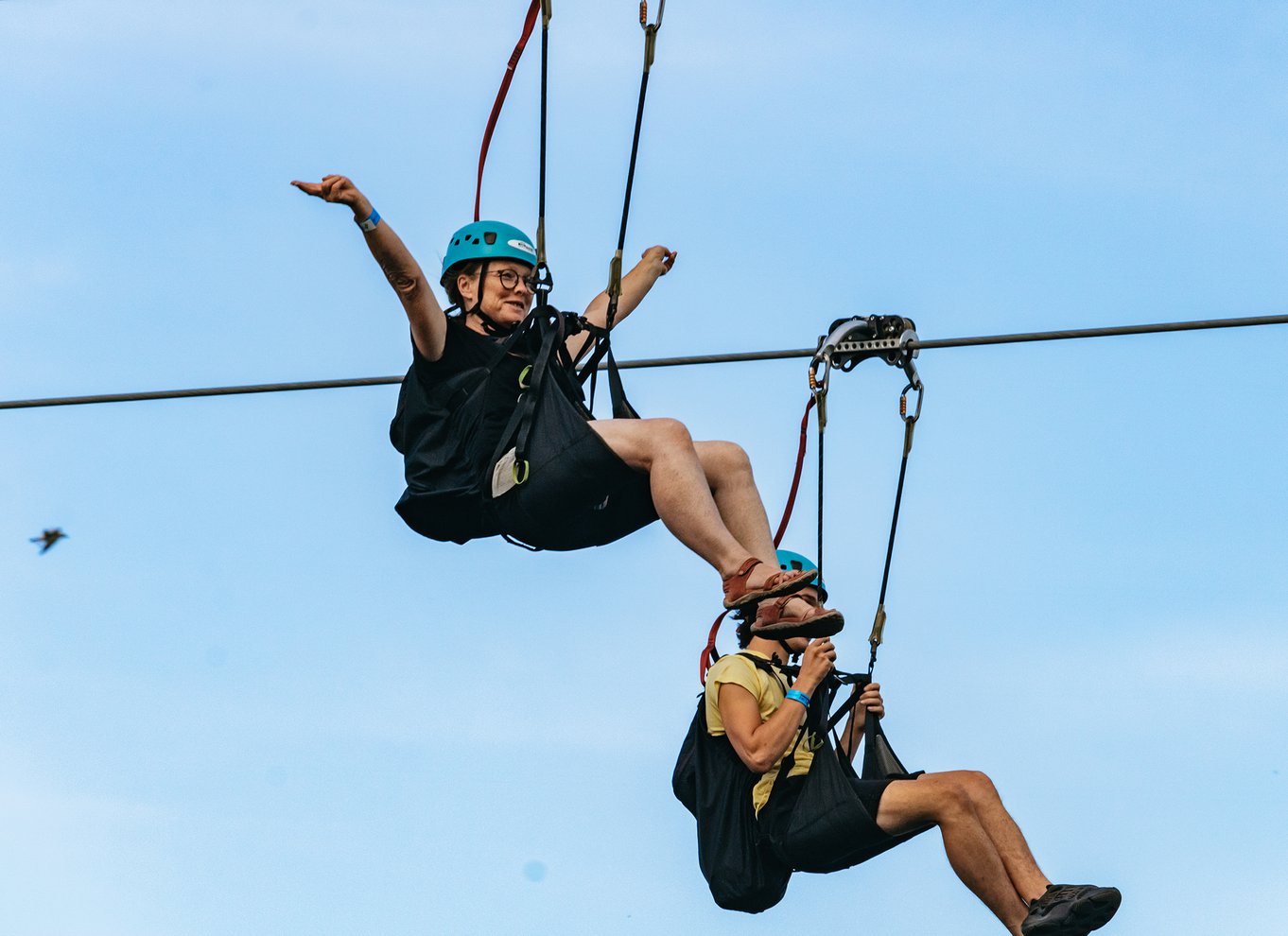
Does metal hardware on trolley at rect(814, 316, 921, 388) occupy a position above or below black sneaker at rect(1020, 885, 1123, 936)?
above

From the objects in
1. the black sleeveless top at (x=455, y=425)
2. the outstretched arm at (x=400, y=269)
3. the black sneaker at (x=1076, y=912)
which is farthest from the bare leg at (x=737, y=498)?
the black sneaker at (x=1076, y=912)

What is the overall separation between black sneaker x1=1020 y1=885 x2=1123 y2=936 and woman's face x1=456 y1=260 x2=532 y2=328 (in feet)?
8.38

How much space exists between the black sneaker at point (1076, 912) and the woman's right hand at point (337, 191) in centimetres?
298

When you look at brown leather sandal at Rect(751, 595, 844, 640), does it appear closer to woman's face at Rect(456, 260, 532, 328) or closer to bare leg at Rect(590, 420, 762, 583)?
bare leg at Rect(590, 420, 762, 583)

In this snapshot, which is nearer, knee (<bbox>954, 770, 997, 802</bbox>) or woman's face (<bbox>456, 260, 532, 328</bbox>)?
knee (<bbox>954, 770, 997, 802</bbox>)

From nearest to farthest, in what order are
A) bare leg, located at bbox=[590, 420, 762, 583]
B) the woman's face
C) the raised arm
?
bare leg, located at bbox=[590, 420, 762, 583] → the raised arm → the woman's face

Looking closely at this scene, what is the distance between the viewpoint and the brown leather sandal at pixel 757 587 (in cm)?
690

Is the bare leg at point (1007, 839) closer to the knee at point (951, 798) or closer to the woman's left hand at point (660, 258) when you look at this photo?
the knee at point (951, 798)

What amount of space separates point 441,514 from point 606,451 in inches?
30.9

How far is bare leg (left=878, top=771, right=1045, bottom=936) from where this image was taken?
25.5 ft

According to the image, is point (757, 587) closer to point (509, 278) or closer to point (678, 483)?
point (678, 483)

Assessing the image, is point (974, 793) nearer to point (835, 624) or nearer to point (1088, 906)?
point (1088, 906)

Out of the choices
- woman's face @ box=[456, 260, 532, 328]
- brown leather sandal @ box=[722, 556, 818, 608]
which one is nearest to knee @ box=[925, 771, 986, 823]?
brown leather sandal @ box=[722, 556, 818, 608]

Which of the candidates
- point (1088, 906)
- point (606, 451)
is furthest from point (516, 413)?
point (1088, 906)
